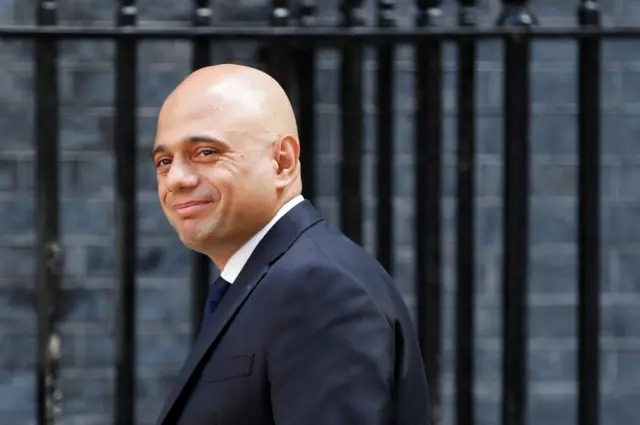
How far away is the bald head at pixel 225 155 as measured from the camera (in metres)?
2.18

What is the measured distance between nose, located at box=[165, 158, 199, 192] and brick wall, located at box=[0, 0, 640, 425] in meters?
2.29

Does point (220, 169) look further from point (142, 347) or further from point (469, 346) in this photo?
point (142, 347)

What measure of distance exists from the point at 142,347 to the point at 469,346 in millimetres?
1594

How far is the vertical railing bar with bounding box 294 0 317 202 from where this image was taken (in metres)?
3.23

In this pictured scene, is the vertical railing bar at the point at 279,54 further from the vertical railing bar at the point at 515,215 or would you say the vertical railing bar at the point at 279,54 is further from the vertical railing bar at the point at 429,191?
the vertical railing bar at the point at 515,215

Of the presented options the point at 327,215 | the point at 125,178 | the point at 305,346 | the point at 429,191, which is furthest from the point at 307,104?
the point at 327,215

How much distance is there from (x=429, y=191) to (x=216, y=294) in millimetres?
1099

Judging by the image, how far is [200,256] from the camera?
3.26m

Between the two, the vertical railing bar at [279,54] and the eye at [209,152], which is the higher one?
the vertical railing bar at [279,54]

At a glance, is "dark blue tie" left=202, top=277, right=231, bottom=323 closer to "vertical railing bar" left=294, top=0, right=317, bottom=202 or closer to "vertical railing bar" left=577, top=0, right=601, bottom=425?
"vertical railing bar" left=294, top=0, right=317, bottom=202

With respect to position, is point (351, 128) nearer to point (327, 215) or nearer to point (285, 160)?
point (285, 160)

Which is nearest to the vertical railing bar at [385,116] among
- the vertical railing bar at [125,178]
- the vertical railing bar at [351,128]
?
the vertical railing bar at [351,128]

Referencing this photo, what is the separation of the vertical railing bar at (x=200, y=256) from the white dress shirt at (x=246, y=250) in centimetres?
95

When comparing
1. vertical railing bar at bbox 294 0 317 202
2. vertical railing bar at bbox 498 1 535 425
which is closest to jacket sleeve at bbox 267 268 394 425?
vertical railing bar at bbox 294 0 317 202
